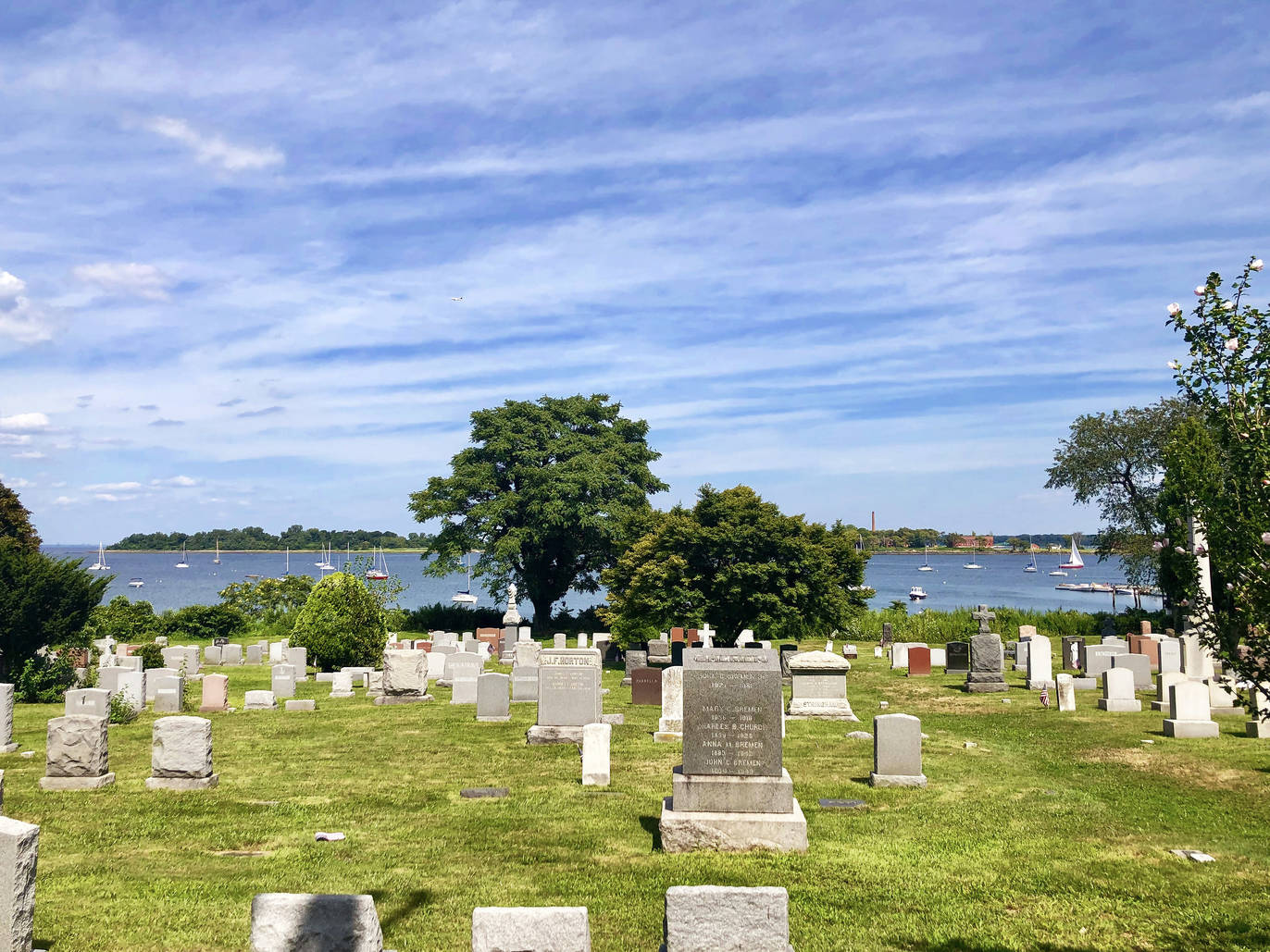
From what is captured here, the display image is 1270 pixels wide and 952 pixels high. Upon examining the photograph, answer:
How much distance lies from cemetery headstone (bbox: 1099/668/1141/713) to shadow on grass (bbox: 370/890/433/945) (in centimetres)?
1645

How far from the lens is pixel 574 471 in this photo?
45.5 m

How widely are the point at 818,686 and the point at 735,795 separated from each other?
11.0m

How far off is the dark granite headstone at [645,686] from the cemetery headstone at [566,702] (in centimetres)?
498

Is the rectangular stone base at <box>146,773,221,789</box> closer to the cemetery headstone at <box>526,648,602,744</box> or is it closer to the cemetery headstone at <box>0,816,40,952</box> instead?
the cemetery headstone at <box>526,648,602,744</box>

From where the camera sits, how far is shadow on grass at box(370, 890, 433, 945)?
7.79m

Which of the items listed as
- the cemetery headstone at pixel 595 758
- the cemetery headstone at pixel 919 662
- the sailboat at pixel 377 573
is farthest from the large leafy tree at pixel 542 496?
the cemetery headstone at pixel 595 758

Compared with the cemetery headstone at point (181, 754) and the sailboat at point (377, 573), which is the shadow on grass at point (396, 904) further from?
the sailboat at point (377, 573)

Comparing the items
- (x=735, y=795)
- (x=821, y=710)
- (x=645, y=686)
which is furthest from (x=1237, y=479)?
(x=645, y=686)

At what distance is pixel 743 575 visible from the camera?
2869 centimetres

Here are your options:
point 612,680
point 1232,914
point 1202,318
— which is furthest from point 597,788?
point 612,680

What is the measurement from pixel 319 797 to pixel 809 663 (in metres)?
11.3

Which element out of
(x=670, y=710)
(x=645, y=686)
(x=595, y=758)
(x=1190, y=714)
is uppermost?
(x=1190, y=714)

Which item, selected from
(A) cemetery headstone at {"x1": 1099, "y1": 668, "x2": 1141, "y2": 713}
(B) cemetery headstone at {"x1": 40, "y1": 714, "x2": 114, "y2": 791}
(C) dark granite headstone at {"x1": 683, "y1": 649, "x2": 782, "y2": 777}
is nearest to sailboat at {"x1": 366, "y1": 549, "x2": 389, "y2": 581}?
(B) cemetery headstone at {"x1": 40, "y1": 714, "x2": 114, "y2": 791}

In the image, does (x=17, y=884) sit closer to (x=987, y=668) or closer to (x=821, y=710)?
(x=821, y=710)
